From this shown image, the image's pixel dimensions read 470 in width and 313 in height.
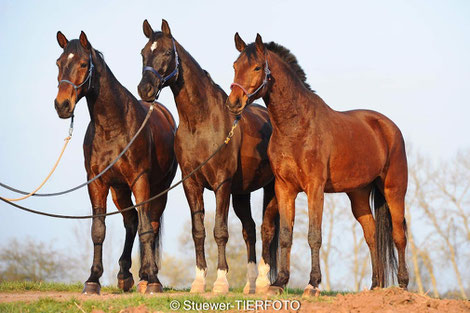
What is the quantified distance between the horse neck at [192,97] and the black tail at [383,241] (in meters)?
2.96

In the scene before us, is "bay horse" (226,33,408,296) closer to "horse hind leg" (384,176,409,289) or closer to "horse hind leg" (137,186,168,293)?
"horse hind leg" (384,176,409,289)

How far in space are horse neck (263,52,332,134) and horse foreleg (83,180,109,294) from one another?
2.75 meters

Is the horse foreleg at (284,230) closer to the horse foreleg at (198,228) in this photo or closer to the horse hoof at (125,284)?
the horse foreleg at (198,228)

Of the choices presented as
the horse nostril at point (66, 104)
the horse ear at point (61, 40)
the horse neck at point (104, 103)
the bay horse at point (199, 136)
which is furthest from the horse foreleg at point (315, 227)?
the horse ear at point (61, 40)

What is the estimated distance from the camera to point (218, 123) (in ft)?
29.7

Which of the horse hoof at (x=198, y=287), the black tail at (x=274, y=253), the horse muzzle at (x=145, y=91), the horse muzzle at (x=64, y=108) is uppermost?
the horse muzzle at (x=145, y=91)

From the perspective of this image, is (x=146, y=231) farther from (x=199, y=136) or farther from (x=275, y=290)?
(x=275, y=290)

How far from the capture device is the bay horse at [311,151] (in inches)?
323

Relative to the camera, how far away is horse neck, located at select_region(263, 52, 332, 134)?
27.9ft

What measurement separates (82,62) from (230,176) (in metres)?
2.62

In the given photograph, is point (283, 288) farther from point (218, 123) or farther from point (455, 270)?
point (455, 270)

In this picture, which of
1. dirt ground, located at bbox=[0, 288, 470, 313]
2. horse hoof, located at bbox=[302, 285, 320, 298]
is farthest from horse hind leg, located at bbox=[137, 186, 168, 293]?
dirt ground, located at bbox=[0, 288, 470, 313]

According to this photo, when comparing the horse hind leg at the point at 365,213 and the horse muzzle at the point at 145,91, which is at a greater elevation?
the horse muzzle at the point at 145,91

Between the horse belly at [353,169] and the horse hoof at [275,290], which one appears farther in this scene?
the horse belly at [353,169]
